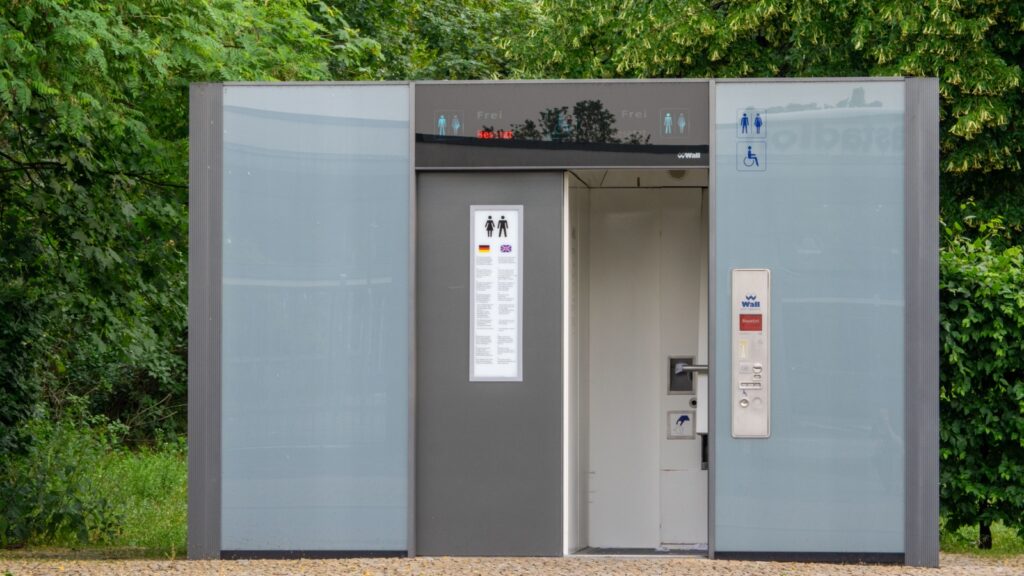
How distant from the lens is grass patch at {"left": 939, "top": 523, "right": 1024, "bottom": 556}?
29.9ft

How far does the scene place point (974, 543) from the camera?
9.58 meters

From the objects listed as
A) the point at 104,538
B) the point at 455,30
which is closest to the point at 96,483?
the point at 104,538

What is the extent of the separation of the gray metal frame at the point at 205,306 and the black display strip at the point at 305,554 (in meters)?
0.15

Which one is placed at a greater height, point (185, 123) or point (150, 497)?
point (185, 123)

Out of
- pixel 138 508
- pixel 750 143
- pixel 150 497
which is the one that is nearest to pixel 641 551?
pixel 750 143

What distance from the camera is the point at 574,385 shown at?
27.1ft

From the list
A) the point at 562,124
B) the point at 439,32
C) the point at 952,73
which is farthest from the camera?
the point at 439,32

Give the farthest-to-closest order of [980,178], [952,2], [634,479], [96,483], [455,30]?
[455,30] < [980,178] < [952,2] < [96,483] < [634,479]

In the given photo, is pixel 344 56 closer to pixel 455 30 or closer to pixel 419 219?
pixel 419 219

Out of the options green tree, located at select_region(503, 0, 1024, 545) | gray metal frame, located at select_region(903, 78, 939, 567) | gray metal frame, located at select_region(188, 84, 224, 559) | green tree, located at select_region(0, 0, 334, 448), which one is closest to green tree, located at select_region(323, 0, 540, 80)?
green tree, located at select_region(503, 0, 1024, 545)

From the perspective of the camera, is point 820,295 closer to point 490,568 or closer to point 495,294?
point 495,294

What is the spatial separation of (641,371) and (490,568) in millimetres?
2239

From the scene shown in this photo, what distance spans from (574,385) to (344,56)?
24.6 ft

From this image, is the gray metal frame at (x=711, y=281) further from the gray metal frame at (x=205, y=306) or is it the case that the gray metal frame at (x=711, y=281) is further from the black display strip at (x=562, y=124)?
the gray metal frame at (x=205, y=306)
